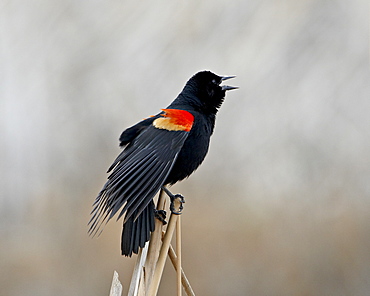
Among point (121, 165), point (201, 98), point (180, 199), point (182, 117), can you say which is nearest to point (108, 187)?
point (121, 165)

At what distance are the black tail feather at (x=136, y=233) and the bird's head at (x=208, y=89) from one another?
47 cm

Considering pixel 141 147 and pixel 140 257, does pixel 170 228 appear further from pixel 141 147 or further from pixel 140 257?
pixel 141 147

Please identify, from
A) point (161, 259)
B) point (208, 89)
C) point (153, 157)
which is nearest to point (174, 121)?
point (153, 157)

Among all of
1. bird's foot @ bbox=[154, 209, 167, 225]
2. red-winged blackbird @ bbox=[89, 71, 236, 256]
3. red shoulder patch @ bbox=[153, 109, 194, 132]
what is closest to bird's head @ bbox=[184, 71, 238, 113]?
red-winged blackbird @ bbox=[89, 71, 236, 256]

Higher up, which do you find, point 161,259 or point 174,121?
point 174,121

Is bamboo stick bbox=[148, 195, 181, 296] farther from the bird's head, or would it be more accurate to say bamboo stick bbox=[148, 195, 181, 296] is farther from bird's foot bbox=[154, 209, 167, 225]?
the bird's head

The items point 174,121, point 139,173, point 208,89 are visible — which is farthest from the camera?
point 208,89

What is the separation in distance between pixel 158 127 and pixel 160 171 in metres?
0.16

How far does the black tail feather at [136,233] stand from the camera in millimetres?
993

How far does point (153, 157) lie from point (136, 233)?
191 mm

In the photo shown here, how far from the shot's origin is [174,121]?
121 centimetres

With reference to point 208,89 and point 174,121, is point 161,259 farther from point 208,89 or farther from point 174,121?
point 208,89

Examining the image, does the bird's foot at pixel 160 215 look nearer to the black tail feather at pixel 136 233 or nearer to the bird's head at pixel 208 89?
the black tail feather at pixel 136 233

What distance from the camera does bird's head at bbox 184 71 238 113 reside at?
1.40 meters
